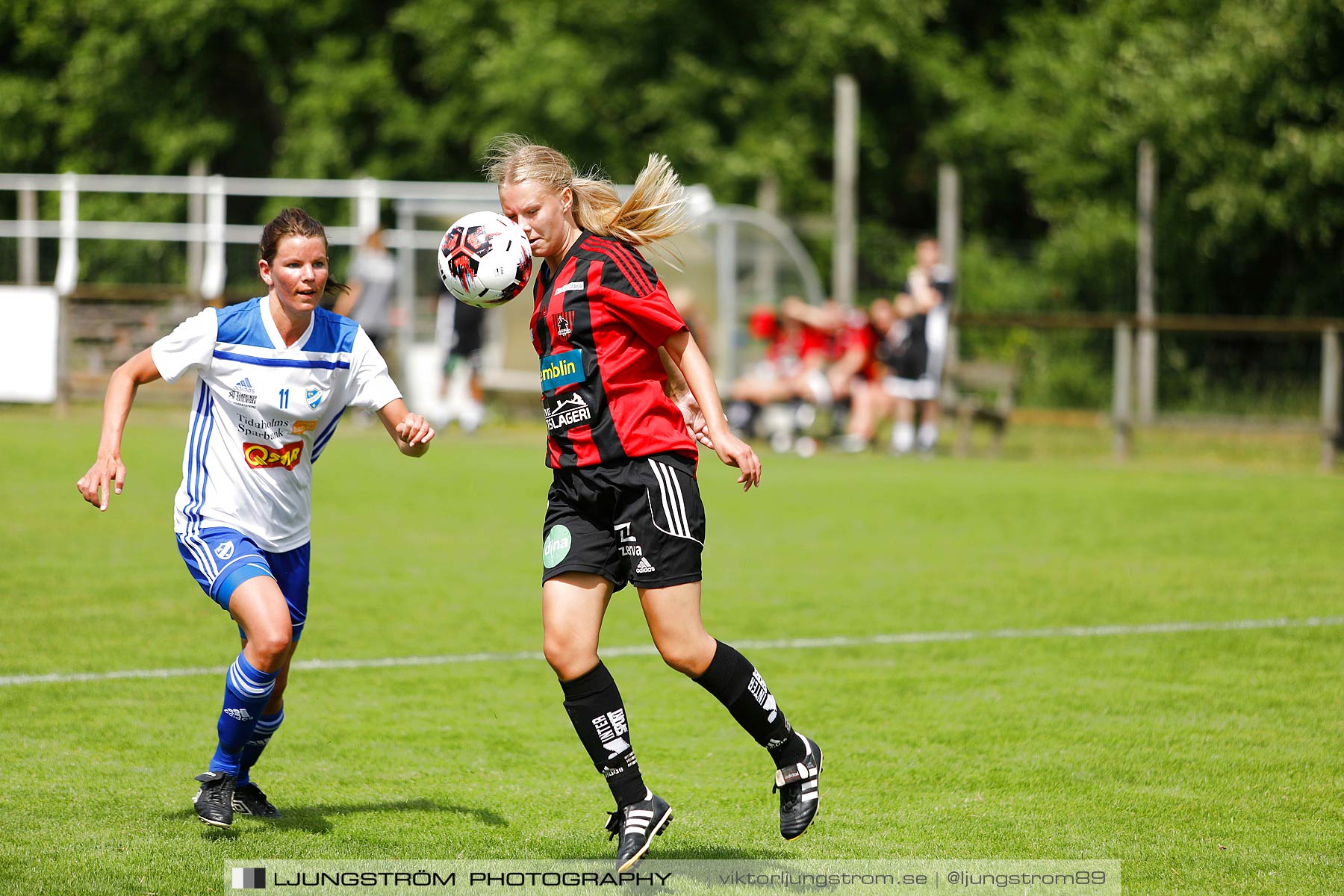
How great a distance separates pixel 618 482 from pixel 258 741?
1.60 metres

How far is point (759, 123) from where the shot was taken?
91.6 feet

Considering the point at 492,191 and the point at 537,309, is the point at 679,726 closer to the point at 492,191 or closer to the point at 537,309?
the point at 537,309

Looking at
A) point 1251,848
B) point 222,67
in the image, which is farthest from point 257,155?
point 1251,848

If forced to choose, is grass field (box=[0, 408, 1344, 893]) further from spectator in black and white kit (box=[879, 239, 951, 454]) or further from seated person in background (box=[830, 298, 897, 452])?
seated person in background (box=[830, 298, 897, 452])

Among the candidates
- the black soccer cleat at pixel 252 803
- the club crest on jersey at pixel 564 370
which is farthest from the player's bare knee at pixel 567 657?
the black soccer cleat at pixel 252 803

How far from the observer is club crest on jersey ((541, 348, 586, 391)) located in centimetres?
432

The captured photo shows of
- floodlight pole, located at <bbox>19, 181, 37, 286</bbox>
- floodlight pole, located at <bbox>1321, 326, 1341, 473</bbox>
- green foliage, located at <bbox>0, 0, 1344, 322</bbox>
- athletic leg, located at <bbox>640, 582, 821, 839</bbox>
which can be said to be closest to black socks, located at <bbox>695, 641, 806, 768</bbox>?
athletic leg, located at <bbox>640, 582, 821, 839</bbox>

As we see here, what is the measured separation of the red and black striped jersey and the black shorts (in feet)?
0.18

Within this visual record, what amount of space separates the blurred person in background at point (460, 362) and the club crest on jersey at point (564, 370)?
13596 millimetres

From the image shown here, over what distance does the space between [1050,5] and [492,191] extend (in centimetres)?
1315

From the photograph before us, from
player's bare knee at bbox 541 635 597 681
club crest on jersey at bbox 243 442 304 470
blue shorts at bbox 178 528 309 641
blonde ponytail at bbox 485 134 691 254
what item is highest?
blonde ponytail at bbox 485 134 691 254

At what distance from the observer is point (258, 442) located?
4.81m

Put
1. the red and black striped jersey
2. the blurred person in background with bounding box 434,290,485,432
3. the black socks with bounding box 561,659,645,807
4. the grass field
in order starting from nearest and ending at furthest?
the black socks with bounding box 561,659,645,807
the red and black striped jersey
the grass field
the blurred person in background with bounding box 434,290,485,432

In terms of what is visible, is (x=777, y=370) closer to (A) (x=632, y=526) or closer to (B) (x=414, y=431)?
(B) (x=414, y=431)
